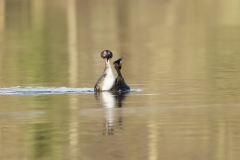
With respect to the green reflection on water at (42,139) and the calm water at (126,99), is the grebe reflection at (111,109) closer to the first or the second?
the calm water at (126,99)

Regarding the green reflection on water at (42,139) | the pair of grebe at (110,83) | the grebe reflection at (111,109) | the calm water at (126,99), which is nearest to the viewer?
the green reflection on water at (42,139)

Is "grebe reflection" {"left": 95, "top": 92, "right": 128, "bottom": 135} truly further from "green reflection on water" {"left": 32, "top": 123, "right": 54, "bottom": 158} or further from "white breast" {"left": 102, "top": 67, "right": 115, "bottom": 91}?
"green reflection on water" {"left": 32, "top": 123, "right": 54, "bottom": 158}

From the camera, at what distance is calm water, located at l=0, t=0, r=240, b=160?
1358cm

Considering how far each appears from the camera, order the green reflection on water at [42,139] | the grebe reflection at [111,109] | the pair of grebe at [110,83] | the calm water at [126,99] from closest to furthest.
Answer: the green reflection on water at [42,139]
the calm water at [126,99]
the grebe reflection at [111,109]
the pair of grebe at [110,83]

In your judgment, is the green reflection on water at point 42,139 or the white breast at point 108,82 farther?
the white breast at point 108,82

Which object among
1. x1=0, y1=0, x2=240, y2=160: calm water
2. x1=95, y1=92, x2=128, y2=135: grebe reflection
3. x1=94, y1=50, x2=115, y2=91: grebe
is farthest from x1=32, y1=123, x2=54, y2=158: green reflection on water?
x1=94, y1=50, x2=115, y2=91: grebe

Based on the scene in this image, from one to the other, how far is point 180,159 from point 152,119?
11.9ft

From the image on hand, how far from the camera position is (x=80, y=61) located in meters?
28.8

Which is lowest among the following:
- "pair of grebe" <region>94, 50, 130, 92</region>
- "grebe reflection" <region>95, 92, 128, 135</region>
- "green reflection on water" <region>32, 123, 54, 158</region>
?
"green reflection on water" <region>32, 123, 54, 158</region>

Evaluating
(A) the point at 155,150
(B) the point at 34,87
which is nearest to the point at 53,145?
(A) the point at 155,150

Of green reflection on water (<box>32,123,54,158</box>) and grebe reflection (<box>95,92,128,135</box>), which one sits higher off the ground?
grebe reflection (<box>95,92,128,135</box>)

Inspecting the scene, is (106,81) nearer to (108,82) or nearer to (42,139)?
(108,82)

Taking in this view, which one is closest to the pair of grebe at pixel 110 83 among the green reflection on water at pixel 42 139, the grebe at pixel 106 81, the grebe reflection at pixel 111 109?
the grebe at pixel 106 81

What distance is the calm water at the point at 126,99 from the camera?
44.5ft
